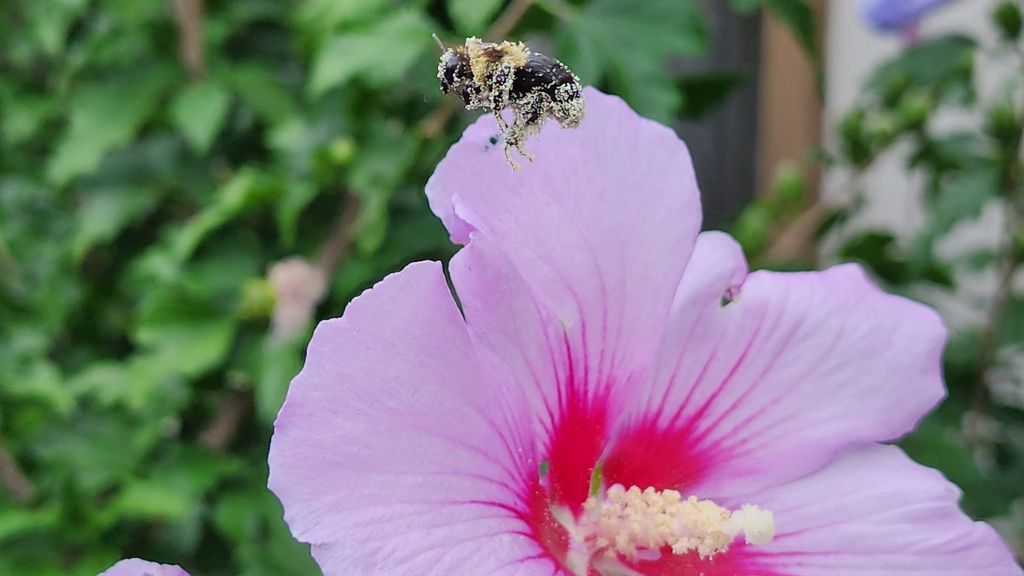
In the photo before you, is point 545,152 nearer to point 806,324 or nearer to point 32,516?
point 806,324

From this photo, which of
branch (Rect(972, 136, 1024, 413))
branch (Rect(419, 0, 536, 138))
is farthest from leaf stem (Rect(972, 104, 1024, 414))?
branch (Rect(419, 0, 536, 138))

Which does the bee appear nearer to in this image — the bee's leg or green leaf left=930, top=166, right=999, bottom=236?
the bee's leg

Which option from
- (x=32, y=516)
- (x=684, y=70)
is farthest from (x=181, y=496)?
(x=684, y=70)

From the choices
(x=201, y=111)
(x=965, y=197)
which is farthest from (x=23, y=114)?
(x=965, y=197)

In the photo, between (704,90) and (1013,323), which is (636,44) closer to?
(704,90)

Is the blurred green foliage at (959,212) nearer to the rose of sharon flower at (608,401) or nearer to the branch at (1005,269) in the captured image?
the branch at (1005,269)

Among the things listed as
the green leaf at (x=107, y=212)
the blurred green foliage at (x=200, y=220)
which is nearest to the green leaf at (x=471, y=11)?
the blurred green foliage at (x=200, y=220)
